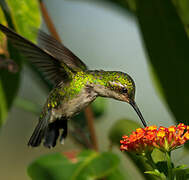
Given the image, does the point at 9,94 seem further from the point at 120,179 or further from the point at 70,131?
the point at 120,179

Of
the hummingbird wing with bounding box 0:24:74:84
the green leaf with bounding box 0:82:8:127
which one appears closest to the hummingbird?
the hummingbird wing with bounding box 0:24:74:84

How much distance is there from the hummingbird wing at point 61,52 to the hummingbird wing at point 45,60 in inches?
1.5

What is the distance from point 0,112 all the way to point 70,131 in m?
0.36

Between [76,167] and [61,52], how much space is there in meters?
0.48

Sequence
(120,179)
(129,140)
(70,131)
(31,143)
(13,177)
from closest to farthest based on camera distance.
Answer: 1. (129,140)
2. (31,143)
3. (120,179)
4. (70,131)
5. (13,177)

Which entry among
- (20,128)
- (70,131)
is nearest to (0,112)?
(70,131)

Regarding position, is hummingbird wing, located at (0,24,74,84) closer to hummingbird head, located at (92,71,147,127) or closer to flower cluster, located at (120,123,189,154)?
hummingbird head, located at (92,71,147,127)

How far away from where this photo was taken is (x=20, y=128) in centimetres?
400

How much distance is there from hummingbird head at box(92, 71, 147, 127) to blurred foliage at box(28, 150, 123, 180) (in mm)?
302

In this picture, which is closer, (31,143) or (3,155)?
Answer: (31,143)

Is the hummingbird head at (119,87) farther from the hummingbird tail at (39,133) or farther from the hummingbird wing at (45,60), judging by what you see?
the hummingbird tail at (39,133)

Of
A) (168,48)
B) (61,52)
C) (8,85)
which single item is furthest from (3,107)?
(168,48)

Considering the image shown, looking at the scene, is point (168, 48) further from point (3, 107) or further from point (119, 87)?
point (3, 107)

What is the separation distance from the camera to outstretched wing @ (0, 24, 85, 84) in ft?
3.80
